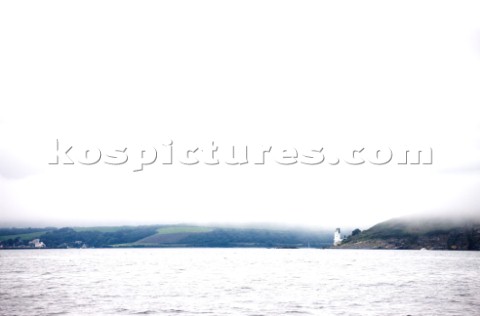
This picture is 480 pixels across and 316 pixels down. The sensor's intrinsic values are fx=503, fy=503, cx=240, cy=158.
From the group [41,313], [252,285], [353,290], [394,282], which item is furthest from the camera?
[394,282]

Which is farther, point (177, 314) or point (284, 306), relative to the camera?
point (284, 306)

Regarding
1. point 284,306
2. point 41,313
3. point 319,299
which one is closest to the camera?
point 41,313

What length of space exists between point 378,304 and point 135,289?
3304 cm

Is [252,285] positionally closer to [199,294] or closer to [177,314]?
[199,294]

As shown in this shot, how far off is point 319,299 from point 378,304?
7201mm

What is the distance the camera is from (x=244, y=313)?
160 feet

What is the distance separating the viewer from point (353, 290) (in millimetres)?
68812

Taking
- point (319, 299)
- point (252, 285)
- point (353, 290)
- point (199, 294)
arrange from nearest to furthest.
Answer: point (319, 299), point (199, 294), point (353, 290), point (252, 285)

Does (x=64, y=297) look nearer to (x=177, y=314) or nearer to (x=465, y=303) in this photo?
(x=177, y=314)

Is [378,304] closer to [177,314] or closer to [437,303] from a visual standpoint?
[437,303]

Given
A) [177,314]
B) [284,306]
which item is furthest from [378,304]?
[177,314]

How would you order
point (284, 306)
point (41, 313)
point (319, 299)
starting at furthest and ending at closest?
point (319, 299) → point (284, 306) → point (41, 313)

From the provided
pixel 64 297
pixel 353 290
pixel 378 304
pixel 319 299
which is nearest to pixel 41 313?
pixel 64 297

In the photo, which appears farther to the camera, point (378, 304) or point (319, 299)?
point (319, 299)
